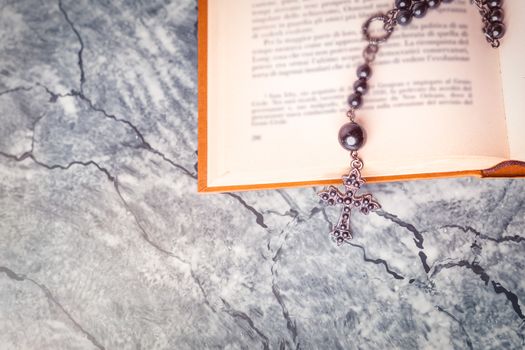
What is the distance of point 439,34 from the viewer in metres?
0.66

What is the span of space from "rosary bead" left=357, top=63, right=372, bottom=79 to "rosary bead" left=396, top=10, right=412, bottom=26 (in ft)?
0.26

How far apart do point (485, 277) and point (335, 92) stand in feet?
1.11

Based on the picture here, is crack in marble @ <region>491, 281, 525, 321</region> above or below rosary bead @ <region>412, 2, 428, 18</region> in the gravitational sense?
below

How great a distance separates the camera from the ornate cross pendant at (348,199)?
66 centimetres

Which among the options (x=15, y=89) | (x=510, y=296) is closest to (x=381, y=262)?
(x=510, y=296)

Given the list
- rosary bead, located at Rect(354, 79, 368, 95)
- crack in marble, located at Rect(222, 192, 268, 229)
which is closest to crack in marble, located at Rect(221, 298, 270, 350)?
crack in marble, located at Rect(222, 192, 268, 229)

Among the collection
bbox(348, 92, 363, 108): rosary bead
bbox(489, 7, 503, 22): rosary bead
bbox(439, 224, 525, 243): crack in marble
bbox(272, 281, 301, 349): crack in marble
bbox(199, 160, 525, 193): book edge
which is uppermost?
bbox(489, 7, 503, 22): rosary bead

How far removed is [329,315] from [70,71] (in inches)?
21.9

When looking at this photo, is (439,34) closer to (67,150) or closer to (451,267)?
(451,267)

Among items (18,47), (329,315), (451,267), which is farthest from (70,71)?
(451,267)

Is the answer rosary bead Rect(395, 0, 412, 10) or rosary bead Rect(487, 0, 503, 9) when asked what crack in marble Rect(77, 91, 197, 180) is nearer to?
rosary bead Rect(395, 0, 412, 10)

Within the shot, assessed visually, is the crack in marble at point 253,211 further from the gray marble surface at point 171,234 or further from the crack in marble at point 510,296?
the crack in marble at point 510,296

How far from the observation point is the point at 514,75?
0.66 m

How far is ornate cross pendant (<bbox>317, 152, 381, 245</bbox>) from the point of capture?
0.66 meters
